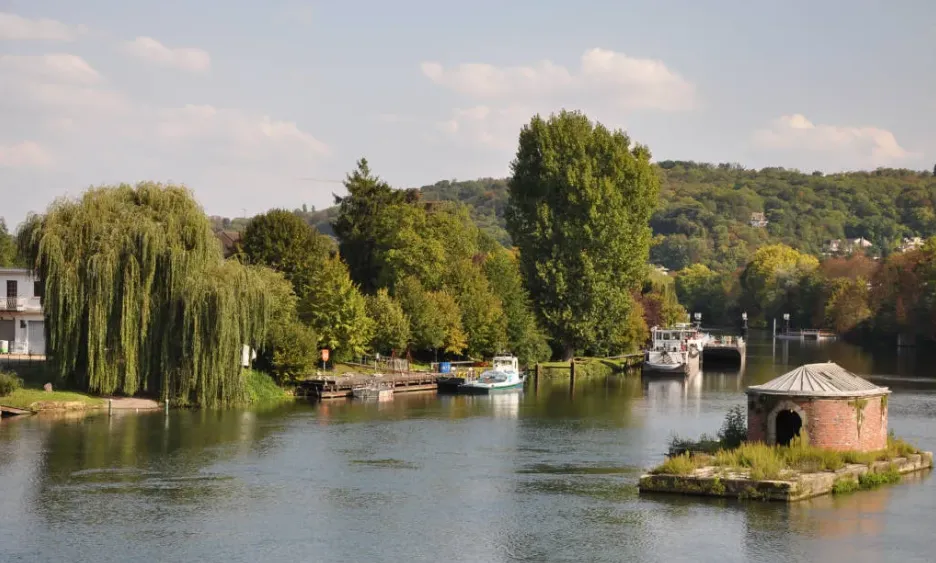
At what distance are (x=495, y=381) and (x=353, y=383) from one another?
8.72 m

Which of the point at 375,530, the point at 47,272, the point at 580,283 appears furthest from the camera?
the point at 580,283

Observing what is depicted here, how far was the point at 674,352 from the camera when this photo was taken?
290ft

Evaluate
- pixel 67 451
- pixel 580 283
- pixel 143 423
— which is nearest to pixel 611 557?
pixel 67 451

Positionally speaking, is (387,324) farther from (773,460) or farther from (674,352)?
(773,460)

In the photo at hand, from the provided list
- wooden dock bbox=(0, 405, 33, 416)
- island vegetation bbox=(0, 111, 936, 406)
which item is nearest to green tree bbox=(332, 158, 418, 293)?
island vegetation bbox=(0, 111, 936, 406)

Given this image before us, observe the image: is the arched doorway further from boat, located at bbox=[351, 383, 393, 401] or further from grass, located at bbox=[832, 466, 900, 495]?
boat, located at bbox=[351, 383, 393, 401]

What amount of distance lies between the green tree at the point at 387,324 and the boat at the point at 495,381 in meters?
4.79

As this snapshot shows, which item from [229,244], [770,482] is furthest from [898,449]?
[229,244]

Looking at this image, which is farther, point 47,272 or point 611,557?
point 47,272

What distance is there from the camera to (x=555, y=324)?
84.9m

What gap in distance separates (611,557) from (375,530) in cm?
631

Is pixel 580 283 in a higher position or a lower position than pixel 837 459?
higher

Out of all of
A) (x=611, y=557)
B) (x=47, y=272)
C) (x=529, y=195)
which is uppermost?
(x=529, y=195)

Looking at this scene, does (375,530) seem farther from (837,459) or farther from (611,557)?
(837,459)
